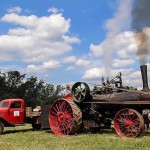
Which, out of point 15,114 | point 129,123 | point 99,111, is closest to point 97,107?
point 99,111

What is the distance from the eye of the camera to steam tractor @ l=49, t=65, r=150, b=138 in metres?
15.3

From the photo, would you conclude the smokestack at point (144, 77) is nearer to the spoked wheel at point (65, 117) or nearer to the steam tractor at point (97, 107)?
the steam tractor at point (97, 107)

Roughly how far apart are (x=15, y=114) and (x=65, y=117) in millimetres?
3823

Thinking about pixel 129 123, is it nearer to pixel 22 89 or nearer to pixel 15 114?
pixel 15 114

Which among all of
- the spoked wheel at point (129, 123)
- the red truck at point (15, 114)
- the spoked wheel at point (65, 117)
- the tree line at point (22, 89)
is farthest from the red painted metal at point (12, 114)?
the tree line at point (22, 89)

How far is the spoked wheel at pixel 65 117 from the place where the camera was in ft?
53.7

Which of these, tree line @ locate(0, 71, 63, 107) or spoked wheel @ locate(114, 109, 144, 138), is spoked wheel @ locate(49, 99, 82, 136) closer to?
spoked wheel @ locate(114, 109, 144, 138)

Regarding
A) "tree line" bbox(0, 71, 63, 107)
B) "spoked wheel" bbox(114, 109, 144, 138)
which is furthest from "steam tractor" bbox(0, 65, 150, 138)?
"tree line" bbox(0, 71, 63, 107)

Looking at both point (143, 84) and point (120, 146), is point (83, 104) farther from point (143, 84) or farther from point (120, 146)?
point (120, 146)

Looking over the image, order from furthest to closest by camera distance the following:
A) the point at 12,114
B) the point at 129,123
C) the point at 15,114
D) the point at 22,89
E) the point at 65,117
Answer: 1. the point at 22,89
2. the point at 15,114
3. the point at 12,114
4. the point at 65,117
5. the point at 129,123

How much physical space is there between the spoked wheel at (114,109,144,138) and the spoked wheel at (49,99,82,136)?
2045 mm

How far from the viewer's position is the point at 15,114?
19.5 m

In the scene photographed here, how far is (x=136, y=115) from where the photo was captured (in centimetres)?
1453

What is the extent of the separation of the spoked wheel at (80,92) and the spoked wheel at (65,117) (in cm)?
35
